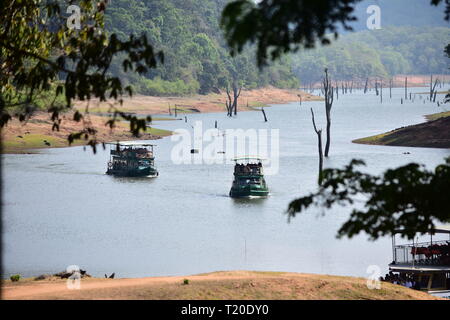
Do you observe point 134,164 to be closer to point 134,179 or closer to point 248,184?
point 134,179

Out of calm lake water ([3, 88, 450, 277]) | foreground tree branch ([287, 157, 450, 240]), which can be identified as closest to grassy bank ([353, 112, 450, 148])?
calm lake water ([3, 88, 450, 277])

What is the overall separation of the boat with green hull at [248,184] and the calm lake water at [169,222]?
932 mm

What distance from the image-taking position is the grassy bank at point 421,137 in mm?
91812

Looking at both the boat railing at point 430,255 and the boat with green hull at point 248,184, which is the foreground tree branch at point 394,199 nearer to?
the boat railing at point 430,255

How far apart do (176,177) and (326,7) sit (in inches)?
A: 2409

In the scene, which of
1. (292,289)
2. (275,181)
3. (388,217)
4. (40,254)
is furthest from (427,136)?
(388,217)

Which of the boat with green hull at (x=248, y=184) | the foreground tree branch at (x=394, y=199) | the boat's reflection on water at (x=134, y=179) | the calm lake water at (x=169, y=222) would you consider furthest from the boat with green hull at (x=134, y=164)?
the foreground tree branch at (x=394, y=199)

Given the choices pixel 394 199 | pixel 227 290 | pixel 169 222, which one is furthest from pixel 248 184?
pixel 394 199

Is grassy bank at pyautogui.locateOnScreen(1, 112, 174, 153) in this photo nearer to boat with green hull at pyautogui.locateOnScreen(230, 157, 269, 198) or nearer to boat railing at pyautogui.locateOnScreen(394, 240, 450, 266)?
boat with green hull at pyautogui.locateOnScreen(230, 157, 269, 198)

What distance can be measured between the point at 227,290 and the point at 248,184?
110ft

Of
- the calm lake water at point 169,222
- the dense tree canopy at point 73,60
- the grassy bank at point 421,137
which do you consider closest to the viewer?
the dense tree canopy at point 73,60

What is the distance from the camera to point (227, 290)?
86.3ft

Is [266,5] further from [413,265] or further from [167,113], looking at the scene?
[167,113]

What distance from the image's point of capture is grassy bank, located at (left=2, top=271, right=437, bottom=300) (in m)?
25.2
